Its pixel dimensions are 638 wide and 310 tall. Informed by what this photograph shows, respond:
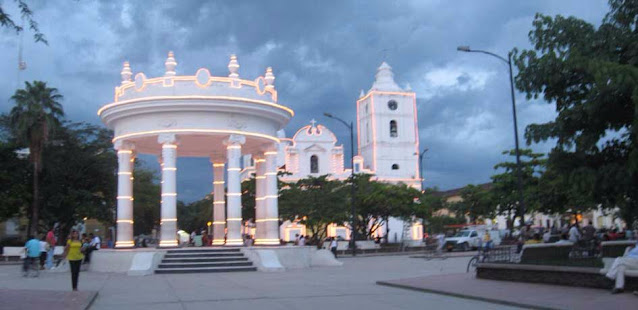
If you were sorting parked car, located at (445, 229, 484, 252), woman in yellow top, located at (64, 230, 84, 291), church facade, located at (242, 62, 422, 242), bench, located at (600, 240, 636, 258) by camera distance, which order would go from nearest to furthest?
woman in yellow top, located at (64, 230, 84, 291) < bench, located at (600, 240, 636, 258) < parked car, located at (445, 229, 484, 252) < church facade, located at (242, 62, 422, 242)

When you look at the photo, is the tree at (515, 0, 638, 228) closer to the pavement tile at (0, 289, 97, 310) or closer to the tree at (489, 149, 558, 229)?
the pavement tile at (0, 289, 97, 310)

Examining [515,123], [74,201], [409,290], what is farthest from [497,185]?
[409,290]

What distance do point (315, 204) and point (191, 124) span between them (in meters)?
28.2

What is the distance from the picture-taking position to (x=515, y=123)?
27172mm

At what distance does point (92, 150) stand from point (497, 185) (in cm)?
3208

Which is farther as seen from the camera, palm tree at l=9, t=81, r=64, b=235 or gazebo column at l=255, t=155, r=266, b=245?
palm tree at l=9, t=81, r=64, b=235

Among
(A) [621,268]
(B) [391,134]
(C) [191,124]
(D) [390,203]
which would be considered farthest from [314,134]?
(A) [621,268]

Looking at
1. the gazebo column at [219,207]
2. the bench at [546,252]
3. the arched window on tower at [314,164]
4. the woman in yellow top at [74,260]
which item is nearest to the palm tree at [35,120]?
the gazebo column at [219,207]

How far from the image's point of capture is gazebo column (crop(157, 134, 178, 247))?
2600 centimetres

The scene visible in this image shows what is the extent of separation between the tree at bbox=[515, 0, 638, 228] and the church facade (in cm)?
6546

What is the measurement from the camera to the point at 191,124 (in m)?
26.3

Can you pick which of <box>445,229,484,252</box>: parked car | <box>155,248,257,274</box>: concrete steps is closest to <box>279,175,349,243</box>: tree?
<box>445,229,484,252</box>: parked car

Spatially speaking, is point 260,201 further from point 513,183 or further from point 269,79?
point 513,183

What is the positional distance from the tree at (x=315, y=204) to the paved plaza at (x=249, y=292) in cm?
3025
